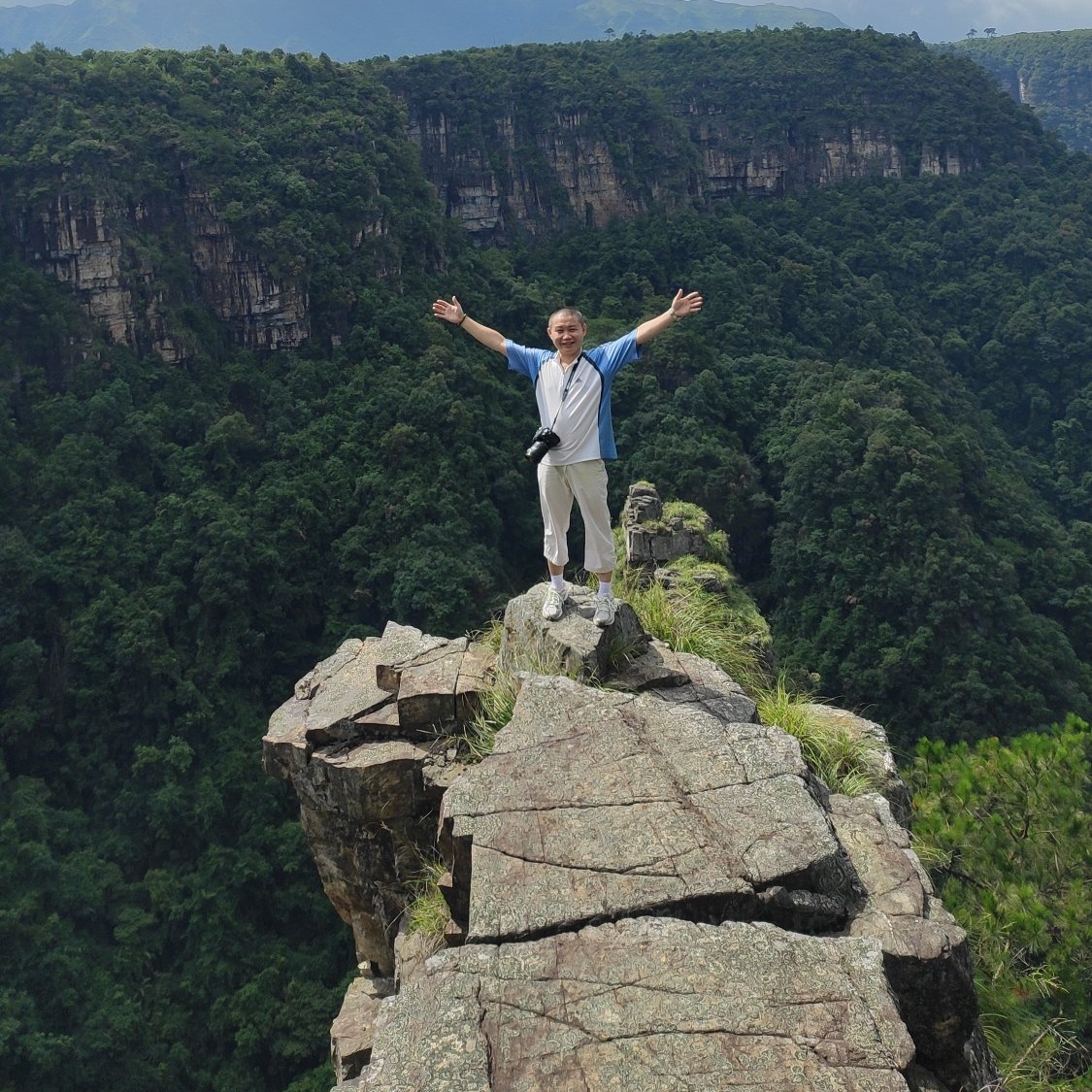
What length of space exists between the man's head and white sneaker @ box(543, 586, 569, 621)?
1457 millimetres

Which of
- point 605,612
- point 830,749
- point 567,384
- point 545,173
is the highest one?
point 545,173

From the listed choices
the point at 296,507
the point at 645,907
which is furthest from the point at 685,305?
the point at 296,507

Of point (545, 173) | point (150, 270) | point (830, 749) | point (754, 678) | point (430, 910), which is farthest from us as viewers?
point (545, 173)

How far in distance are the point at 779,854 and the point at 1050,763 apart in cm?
534

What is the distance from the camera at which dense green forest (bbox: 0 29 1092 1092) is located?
24.5 m

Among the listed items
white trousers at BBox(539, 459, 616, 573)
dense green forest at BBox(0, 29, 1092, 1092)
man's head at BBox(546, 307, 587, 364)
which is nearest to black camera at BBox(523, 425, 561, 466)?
white trousers at BBox(539, 459, 616, 573)

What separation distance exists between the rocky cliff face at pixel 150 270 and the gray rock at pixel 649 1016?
3947 cm

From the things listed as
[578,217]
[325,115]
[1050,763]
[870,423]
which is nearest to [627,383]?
[870,423]

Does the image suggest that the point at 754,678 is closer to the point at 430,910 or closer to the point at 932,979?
the point at 430,910

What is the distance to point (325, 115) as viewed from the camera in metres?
46.6

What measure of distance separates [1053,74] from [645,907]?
160 metres

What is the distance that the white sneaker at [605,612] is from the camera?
5.76 meters

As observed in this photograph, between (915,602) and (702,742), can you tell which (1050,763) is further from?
(915,602)

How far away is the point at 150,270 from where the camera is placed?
39094mm
